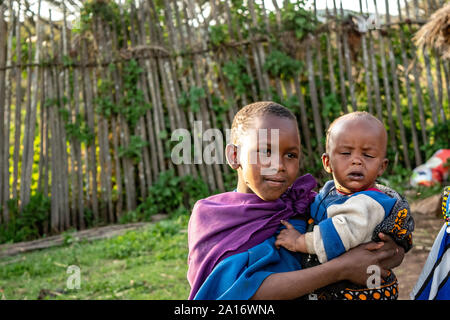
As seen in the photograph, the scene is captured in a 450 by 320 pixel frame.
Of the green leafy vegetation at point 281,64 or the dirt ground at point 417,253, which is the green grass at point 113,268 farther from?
the green leafy vegetation at point 281,64

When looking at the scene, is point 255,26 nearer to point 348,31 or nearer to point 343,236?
point 348,31

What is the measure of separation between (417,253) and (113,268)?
9.28 ft

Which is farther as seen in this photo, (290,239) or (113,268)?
(113,268)

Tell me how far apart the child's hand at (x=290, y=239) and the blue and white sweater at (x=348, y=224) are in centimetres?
2

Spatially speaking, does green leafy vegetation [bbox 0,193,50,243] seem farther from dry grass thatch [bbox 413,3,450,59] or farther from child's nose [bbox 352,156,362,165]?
child's nose [bbox 352,156,362,165]

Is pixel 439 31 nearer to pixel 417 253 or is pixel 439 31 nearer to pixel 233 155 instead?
pixel 417 253

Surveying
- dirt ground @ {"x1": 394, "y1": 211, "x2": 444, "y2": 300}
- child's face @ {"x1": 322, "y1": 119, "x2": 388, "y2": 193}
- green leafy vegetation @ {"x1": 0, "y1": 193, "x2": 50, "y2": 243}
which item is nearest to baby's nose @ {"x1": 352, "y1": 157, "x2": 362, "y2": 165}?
child's face @ {"x1": 322, "y1": 119, "x2": 388, "y2": 193}

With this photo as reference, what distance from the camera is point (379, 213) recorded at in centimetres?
159

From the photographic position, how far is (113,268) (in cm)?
471

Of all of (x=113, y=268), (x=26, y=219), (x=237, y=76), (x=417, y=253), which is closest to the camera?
(x=417, y=253)

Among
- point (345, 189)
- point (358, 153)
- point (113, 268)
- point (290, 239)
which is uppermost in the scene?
point (358, 153)

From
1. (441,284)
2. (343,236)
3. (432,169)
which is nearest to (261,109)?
(343,236)

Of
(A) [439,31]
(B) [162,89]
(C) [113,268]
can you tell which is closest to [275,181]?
(C) [113,268]

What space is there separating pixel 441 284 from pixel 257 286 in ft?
2.32
